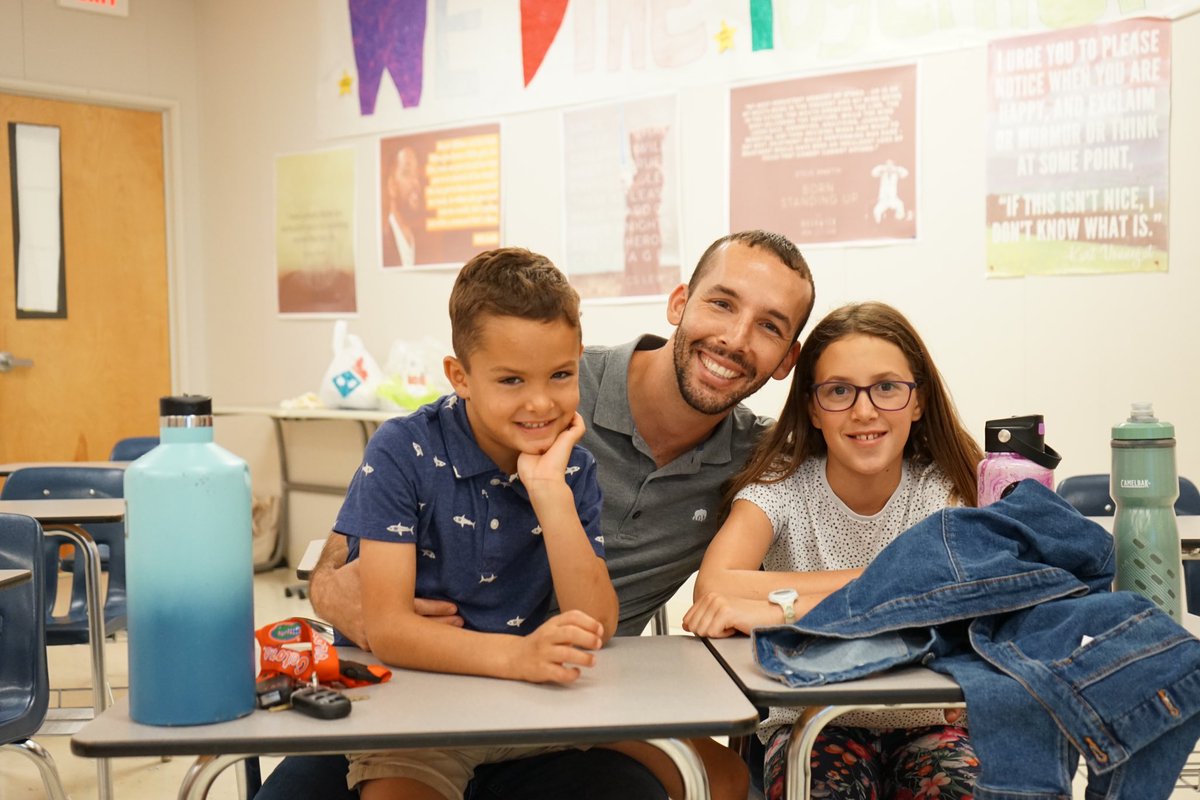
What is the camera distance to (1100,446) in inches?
135

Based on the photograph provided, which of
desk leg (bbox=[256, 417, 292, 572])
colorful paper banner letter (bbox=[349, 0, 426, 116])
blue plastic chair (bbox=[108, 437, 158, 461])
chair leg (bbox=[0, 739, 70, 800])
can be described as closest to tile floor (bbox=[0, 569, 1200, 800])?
chair leg (bbox=[0, 739, 70, 800])

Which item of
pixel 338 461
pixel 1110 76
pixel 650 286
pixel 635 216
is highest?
pixel 1110 76

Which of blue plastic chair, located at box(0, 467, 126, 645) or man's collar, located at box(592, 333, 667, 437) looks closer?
man's collar, located at box(592, 333, 667, 437)

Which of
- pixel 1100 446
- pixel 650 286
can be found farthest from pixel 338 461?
pixel 1100 446

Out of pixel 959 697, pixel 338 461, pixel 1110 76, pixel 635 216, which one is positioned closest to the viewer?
pixel 959 697

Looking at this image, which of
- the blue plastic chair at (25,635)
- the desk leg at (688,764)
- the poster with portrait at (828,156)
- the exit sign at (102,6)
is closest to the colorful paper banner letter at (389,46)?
the exit sign at (102,6)

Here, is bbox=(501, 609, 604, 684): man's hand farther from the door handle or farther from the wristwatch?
the door handle

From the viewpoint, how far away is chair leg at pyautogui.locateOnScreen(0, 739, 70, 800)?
2.09 meters

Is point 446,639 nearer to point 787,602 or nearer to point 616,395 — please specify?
point 787,602

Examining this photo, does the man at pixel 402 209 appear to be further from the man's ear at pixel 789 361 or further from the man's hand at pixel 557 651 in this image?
the man's hand at pixel 557 651

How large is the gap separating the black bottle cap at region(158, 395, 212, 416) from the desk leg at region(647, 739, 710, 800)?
54 centimetres

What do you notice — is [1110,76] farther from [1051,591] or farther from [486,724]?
[486,724]

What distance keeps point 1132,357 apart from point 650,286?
1691 millimetres

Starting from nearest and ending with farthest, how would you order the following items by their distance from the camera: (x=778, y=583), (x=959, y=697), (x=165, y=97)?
(x=959, y=697), (x=778, y=583), (x=165, y=97)
